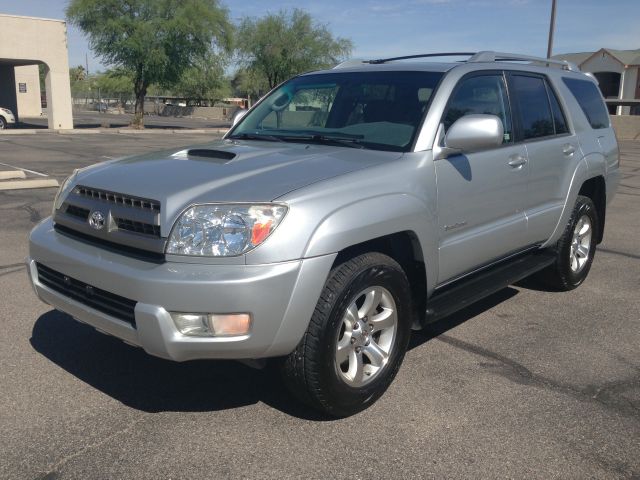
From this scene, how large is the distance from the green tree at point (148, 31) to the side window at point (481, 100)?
29832 millimetres

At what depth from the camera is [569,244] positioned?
540cm

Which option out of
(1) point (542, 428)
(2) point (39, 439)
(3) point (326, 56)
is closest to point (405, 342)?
(1) point (542, 428)

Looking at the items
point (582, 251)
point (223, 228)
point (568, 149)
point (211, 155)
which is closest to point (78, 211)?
point (211, 155)

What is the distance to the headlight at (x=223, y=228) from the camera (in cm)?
286

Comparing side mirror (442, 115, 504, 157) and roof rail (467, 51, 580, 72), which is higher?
roof rail (467, 51, 580, 72)

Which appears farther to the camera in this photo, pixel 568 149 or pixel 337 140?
pixel 568 149

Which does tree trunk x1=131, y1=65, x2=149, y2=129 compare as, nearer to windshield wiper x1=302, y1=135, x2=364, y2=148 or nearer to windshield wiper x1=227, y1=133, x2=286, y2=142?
windshield wiper x1=227, y1=133, x2=286, y2=142

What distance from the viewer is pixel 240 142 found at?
169 inches

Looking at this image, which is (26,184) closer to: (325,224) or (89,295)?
(89,295)

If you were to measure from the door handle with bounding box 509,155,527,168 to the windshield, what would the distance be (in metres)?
0.81

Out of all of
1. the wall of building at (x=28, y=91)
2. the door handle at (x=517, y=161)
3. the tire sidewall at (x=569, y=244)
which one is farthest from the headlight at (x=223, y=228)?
the wall of building at (x=28, y=91)

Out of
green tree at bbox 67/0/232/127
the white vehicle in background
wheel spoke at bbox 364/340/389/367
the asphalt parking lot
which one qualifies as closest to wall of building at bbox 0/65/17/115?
the white vehicle in background

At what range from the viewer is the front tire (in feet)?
9.96

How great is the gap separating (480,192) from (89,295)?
244 cm
